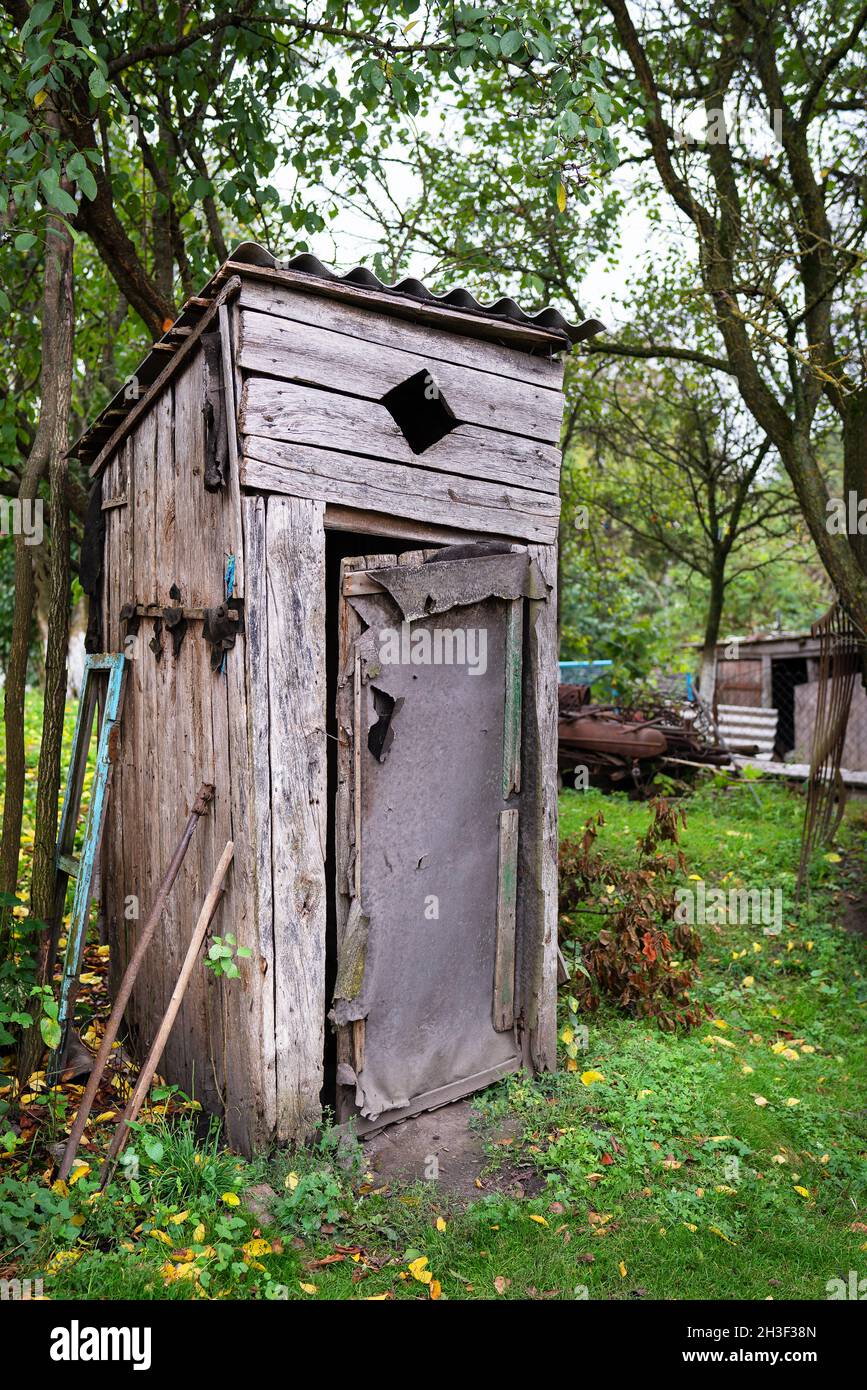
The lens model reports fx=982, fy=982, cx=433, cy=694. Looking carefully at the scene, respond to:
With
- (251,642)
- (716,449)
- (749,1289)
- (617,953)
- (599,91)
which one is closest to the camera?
(749,1289)

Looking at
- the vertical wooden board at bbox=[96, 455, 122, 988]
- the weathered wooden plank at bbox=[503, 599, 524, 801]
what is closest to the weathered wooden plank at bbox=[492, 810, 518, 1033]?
the weathered wooden plank at bbox=[503, 599, 524, 801]

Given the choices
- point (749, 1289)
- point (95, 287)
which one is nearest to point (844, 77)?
point (95, 287)

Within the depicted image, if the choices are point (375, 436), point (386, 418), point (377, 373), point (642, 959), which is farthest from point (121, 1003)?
point (642, 959)

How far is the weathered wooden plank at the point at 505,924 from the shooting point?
5012 millimetres

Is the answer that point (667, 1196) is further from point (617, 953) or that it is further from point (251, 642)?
point (251, 642)

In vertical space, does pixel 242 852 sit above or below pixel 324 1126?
above

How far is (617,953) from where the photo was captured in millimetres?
6023

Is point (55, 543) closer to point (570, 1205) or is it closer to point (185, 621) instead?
point (185, 621)

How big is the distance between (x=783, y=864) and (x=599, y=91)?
20.7 ft

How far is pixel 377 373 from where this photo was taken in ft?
14.7

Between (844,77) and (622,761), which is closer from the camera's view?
(844,77)

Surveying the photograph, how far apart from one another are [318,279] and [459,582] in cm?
146

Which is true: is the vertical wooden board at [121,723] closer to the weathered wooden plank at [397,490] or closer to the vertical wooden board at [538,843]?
the weathered wooden plank at [397,490]

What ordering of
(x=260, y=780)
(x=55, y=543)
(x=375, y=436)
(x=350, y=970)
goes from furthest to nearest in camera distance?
1. (x=55, y=543)
2. (x=375, y=436)
3. (x=350, y=970)
4. (x=260, y=780)
